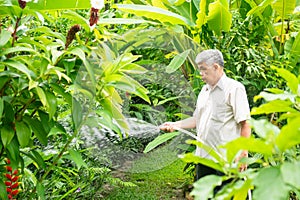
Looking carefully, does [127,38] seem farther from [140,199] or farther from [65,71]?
[140,199]

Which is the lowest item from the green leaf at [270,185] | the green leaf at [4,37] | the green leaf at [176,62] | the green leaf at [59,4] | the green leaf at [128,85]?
the green leaf at [128,85]

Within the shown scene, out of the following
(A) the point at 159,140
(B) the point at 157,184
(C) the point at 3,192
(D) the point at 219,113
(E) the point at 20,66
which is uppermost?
(E) the point at 20,66

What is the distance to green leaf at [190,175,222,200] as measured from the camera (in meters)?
0.67

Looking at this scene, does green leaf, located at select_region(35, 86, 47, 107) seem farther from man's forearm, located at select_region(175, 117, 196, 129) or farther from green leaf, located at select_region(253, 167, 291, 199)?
green leaf, located at select_region(253, 167, 291, 199)

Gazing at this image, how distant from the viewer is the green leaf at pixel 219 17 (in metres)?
2.78

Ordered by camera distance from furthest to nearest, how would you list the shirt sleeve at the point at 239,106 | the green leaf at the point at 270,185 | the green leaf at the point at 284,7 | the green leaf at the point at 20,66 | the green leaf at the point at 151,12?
1. the green leaf at the point at 284,7
2. the green leaf at the point at 151,12
3. the shirt sleeve at the point at 239,106
4. the green leaf at the point at 20,66
5. the green leaf at the point at 270,185

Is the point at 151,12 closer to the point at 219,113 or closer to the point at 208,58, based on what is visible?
the point at 208,58

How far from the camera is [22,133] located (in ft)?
5.67

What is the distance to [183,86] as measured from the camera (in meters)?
1.69

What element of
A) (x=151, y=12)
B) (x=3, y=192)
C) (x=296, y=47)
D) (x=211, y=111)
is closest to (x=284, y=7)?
(x=296, y=47)

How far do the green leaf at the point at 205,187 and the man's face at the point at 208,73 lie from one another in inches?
38.7

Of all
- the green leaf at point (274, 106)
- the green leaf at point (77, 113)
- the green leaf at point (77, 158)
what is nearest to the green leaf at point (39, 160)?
the green leaf at point (77, 158)

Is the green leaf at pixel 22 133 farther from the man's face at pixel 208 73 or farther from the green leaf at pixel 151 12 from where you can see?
the green leaf at pixel 151 12

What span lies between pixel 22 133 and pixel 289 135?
1261 millimetres
